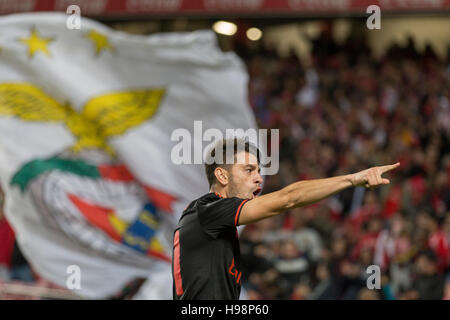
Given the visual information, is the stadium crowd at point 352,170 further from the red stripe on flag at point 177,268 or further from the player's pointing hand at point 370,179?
the player's pointing hand at point 370,179

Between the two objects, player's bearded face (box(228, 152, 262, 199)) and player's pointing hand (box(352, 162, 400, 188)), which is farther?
player's bearded face (box(228, 152, 262, 199))

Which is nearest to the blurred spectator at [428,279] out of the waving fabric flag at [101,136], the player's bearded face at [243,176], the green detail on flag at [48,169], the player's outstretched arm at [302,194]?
the waving fabric flag at [101,136]

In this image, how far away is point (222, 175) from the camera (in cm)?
370

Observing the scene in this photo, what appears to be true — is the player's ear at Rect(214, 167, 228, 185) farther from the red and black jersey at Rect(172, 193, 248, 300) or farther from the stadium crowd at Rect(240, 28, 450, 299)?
the stadium crowd at Rect(240, 28, 450, 299)

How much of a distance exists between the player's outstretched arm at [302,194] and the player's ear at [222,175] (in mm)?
332

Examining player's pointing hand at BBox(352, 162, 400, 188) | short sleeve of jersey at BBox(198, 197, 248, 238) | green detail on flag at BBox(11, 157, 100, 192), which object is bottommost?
short sleeve of jersey at BBox(198, 197, 248, 238)

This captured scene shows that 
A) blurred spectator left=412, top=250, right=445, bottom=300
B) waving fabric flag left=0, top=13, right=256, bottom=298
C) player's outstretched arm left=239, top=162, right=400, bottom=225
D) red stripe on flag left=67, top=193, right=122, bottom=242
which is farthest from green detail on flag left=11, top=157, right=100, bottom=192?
player's outstretched arm left=239, top=162, right=400, bottom=225

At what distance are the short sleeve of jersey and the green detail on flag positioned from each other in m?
A: 3.97

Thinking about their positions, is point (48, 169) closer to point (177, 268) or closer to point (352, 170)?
point (177, 268)

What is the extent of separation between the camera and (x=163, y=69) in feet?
25.8

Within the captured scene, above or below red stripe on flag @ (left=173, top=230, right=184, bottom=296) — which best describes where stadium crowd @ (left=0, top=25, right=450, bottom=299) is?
above

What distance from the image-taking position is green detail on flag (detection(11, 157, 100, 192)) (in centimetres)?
715

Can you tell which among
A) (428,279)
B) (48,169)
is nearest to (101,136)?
(48,169)
